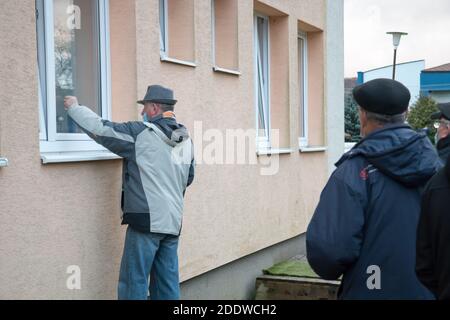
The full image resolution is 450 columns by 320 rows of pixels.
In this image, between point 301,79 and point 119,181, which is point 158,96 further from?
point 301,79

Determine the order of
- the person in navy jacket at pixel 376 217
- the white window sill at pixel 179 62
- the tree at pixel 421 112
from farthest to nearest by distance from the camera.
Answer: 1. the tree at pixel 421 112
2. the white window sill at pixel 179 62
3. the person in navy jacket at pixel 376 217

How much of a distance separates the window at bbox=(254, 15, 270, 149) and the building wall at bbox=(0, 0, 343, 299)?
0.93ft

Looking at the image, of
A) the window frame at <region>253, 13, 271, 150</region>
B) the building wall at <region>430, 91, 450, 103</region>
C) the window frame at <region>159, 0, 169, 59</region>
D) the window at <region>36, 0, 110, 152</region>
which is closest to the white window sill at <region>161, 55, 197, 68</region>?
the window frame at <region>159, 0, 169, 59</region>

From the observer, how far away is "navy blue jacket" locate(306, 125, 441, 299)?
10.0 ft

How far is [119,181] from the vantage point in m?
5.33

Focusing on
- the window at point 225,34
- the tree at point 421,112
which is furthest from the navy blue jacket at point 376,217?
the tree at point 421,112

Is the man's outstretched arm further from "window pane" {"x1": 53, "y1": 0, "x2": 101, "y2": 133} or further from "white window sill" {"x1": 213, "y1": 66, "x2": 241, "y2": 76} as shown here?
"white window sill" {"x1": 213, "y1": 66, "x2": 241, "y2": 76}

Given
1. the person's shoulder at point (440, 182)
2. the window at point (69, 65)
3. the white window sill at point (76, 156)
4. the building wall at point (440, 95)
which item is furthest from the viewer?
the building wall at point (440, 95)

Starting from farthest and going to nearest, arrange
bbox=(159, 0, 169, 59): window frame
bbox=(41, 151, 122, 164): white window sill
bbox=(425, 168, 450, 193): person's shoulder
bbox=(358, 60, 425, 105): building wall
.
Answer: bbox=(358, 60, 425, 105): building wall
bbox=(159, 0, 169, 59): window frame
bbox=(41, 151, 122, 164): white window sill
bbox=(425, 168, 450, 193): person's shoulder

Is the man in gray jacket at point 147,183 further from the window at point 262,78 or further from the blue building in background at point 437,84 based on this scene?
the blue building in background at point 437,84

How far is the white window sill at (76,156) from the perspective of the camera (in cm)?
453

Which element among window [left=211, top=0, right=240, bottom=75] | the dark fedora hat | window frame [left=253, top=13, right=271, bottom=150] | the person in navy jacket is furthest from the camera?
window frame [left=253, top=13, right=271, bottom=150]

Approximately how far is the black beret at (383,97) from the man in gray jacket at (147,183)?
6.80 feet

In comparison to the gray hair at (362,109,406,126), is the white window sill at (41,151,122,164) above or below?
below
